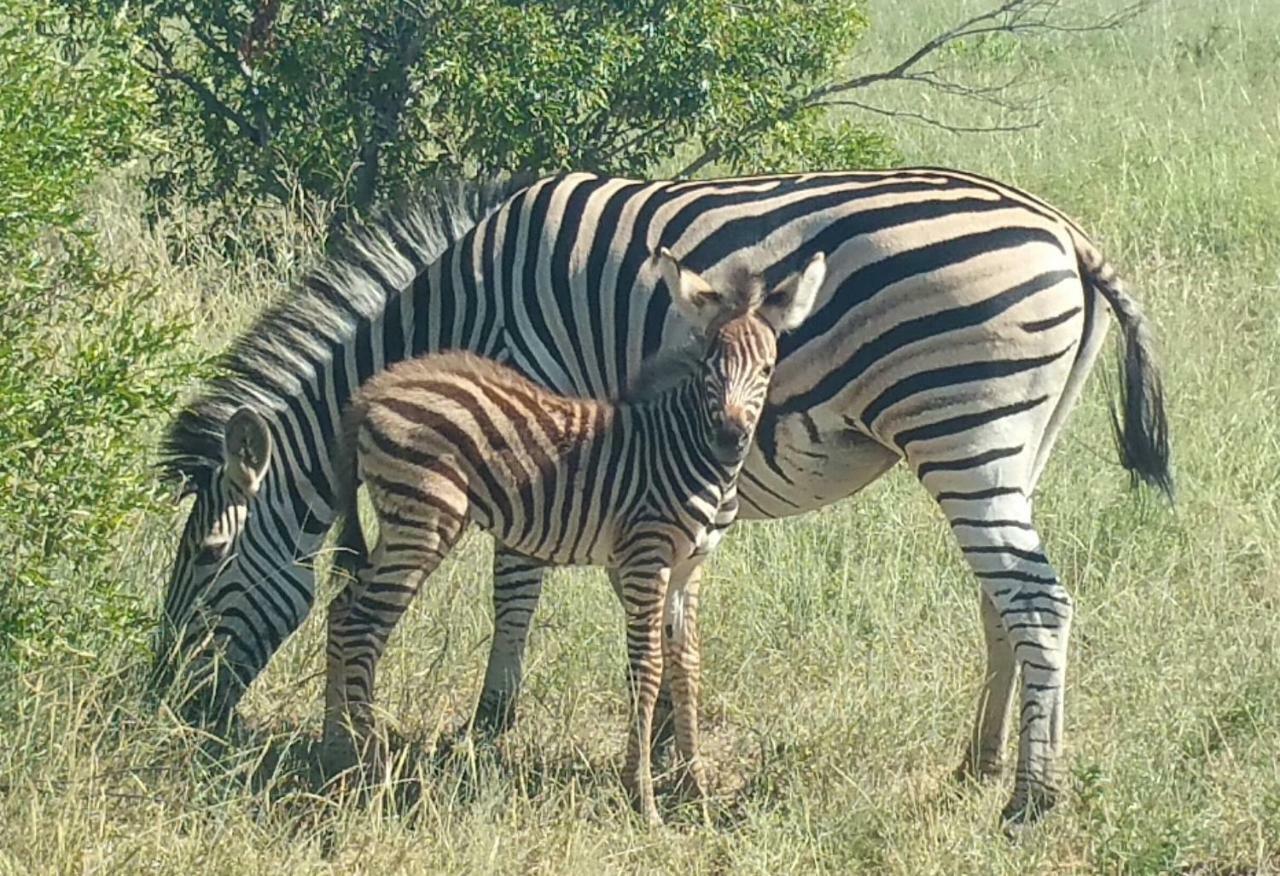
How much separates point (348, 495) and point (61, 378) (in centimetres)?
97

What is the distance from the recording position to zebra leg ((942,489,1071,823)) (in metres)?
5.32

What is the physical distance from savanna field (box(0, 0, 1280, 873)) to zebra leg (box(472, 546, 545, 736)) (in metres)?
0.12

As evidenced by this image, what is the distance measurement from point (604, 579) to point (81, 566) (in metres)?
2.25

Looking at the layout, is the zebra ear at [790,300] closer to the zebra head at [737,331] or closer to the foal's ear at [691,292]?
the zebra head at [737,331]

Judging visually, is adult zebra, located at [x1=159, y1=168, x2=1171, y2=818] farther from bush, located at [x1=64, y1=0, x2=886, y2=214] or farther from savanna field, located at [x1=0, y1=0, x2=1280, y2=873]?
bush, located at [x1=64, y1=0, x2=886, y2=214]

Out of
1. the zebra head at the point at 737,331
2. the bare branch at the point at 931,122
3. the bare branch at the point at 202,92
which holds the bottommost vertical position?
the zebra head at the point at 737,331

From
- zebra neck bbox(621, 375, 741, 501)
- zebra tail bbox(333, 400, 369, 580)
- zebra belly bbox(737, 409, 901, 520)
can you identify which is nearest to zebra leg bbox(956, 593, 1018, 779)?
zebra belly bbox(737, 409, 901, 520)

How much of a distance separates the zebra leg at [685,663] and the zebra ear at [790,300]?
77 centimetres

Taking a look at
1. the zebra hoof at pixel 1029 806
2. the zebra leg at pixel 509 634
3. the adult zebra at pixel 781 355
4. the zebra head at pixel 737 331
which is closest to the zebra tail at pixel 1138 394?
the adult zebra at pixel 781 355

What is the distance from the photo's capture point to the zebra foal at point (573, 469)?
5.21 meters

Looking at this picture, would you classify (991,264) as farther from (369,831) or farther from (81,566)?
(81,566)

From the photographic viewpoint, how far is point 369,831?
473 cm

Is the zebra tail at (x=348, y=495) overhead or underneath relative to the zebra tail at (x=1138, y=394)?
underneath

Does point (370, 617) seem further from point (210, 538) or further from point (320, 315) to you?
point (320, 315)
